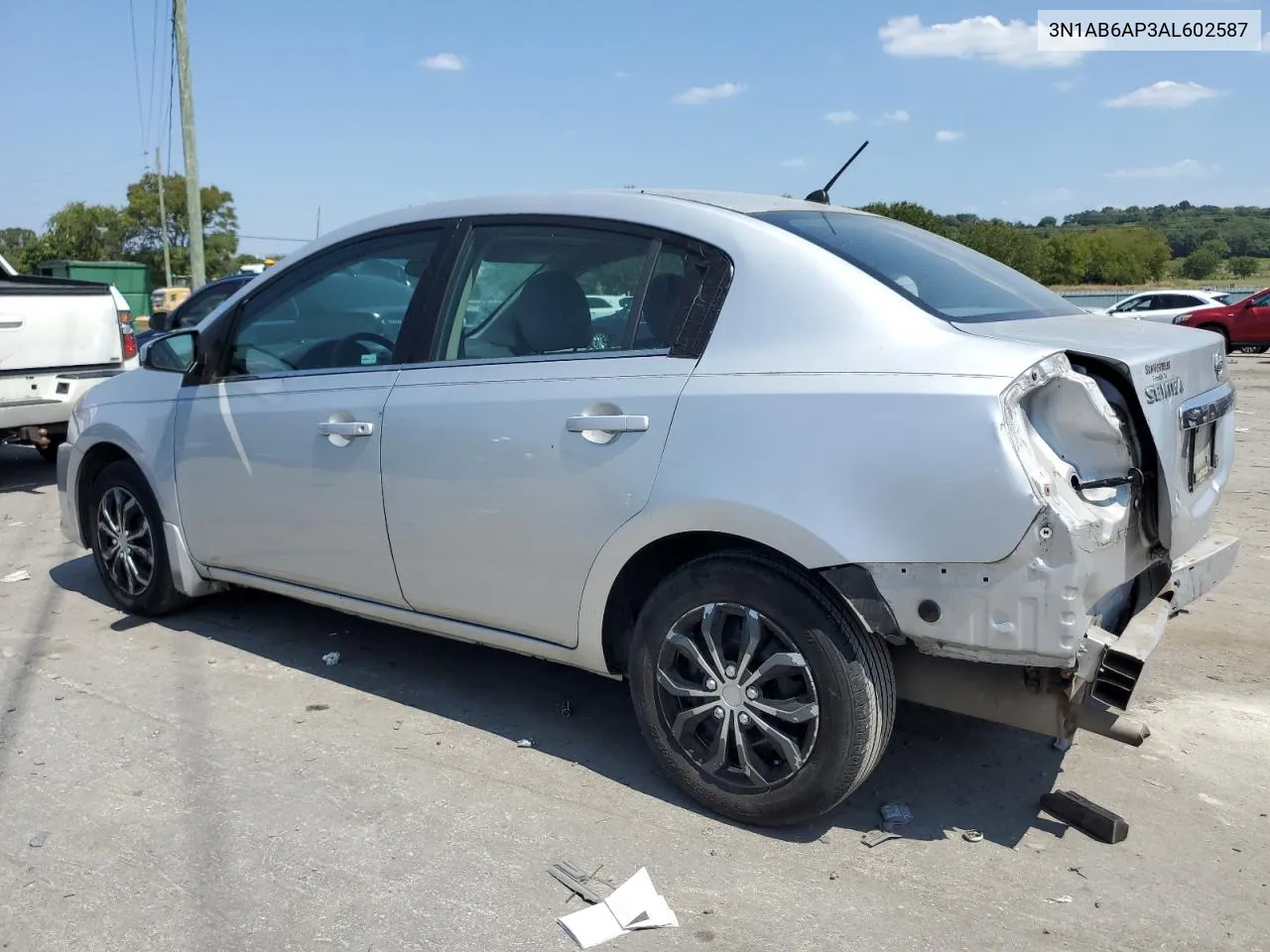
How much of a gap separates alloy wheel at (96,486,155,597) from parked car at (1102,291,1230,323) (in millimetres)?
27456

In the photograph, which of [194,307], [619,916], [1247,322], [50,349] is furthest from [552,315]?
[1247,322]

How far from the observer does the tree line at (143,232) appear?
233ft

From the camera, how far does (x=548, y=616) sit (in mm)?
3660

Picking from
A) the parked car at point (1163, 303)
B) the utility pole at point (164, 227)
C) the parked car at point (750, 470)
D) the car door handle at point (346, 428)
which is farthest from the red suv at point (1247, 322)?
the utility pole at point (164, 227)

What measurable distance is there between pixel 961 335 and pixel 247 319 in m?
3.07

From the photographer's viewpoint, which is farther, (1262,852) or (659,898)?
(1262,852)

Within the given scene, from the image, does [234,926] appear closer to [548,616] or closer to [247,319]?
[548,616]

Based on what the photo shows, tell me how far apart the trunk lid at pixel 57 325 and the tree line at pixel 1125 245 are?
44.9 metres

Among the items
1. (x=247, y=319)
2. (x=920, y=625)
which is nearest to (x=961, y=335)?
(x=920, y=625)

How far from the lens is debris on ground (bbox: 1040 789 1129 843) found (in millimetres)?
3252

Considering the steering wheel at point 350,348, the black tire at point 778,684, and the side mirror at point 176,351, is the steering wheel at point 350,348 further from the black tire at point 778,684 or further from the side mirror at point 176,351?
the black tire at point 778,684

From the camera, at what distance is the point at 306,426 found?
423 centimetres

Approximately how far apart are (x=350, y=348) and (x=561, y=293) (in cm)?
102

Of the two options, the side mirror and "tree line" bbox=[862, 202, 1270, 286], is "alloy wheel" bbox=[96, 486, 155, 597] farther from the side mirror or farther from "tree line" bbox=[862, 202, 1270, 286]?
"tree line" bbox=[862, 202, 1270, 286]
